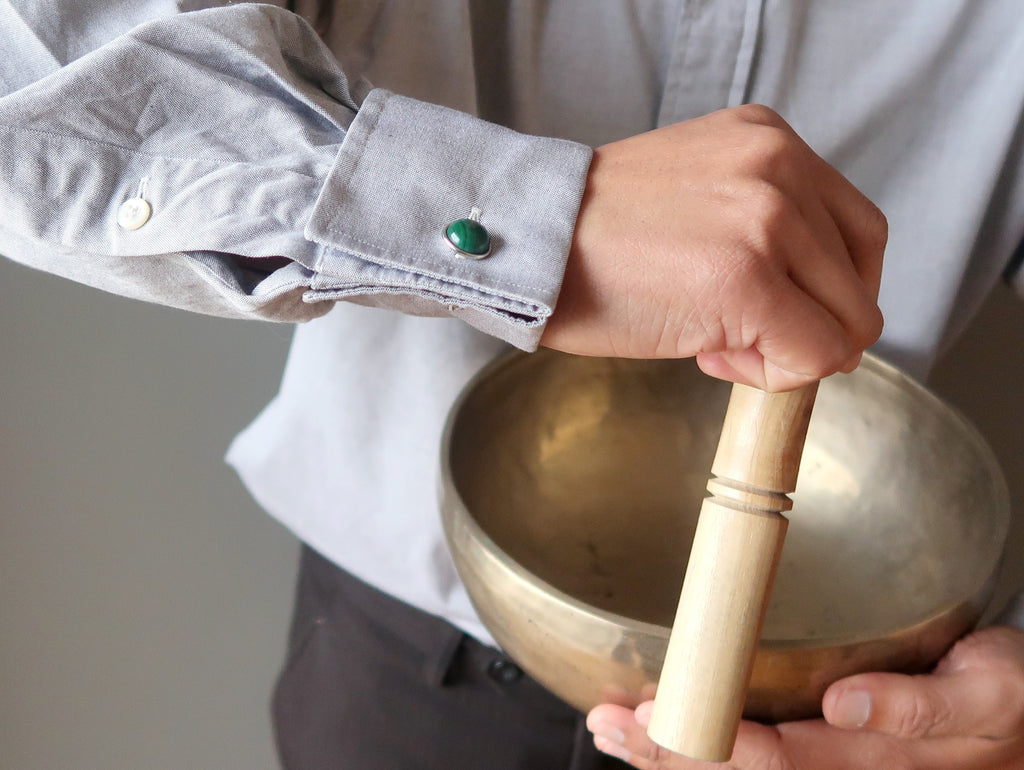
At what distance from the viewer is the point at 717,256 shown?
383 millimetres

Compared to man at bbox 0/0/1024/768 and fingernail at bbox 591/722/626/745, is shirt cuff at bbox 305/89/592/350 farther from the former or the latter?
fingernail at bbox 591/722/626/745

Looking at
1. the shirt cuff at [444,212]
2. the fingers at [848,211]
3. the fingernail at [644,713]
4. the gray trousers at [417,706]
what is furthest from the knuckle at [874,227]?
the gray trousers at [417,706]

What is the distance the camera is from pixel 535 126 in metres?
0.61

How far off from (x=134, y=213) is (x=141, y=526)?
724 mm

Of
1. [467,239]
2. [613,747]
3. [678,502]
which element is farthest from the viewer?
[678,502]

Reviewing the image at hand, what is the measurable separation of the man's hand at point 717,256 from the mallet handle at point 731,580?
31mm

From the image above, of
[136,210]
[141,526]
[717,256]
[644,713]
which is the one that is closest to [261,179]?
[136,210]

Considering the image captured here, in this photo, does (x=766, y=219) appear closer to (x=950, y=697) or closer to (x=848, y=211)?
(x=848, y=211)

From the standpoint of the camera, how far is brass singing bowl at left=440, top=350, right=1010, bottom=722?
1.58 ft

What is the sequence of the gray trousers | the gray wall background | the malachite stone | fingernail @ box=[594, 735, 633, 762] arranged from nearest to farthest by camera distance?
the malachite stone, fingernail @ box=[594, 735, 633, 762], the gray trousers, the gray wall background

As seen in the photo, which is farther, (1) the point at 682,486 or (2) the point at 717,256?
(1) the point at 682,486

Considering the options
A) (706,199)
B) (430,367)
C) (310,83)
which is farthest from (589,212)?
(430,367)

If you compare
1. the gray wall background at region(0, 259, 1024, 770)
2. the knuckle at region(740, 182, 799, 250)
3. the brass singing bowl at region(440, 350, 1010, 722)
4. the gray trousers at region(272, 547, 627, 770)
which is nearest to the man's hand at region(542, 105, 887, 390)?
the knuckle at region(740, 182, 799, 250)

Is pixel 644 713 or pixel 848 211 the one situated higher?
pixel 848 211
